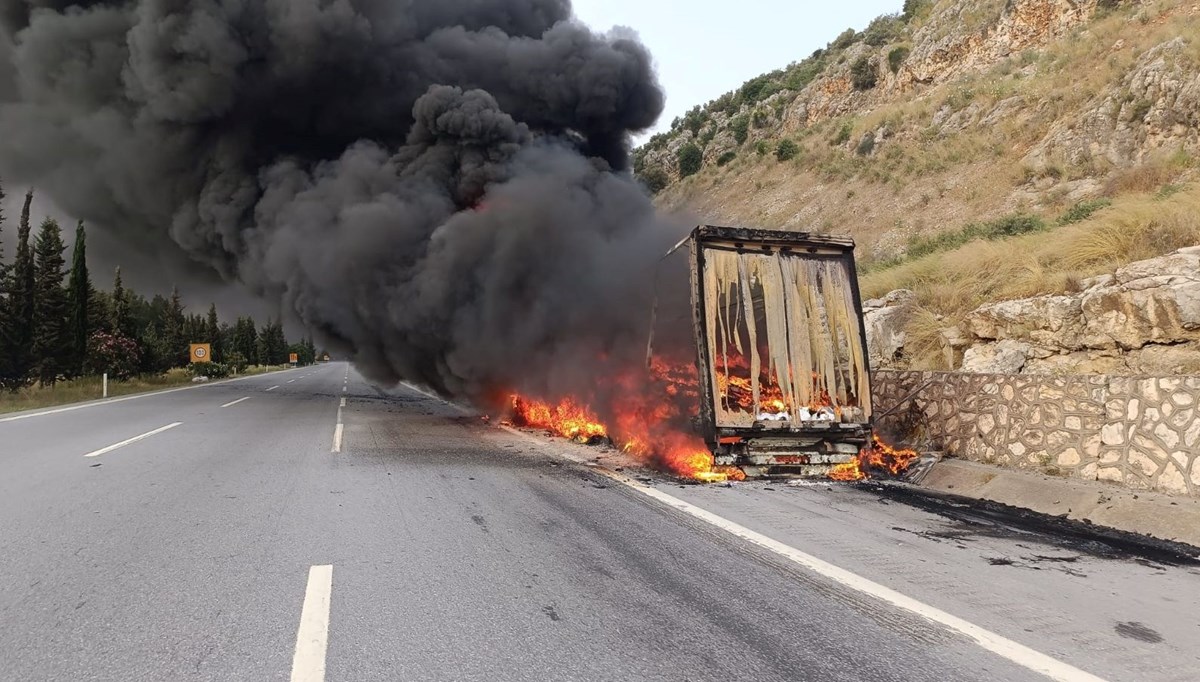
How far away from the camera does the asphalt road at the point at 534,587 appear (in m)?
2.65

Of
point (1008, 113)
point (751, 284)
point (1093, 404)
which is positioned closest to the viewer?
point (1093, 404)

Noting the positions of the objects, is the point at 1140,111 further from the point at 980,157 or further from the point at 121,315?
the point at 121,315

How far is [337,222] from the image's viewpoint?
15.3 m

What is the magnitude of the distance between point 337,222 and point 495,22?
8340mm

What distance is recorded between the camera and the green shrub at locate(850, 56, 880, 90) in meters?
35.6

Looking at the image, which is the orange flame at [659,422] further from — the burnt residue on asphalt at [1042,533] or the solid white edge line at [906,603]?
the burnt residue on asphalt at [1042,533]

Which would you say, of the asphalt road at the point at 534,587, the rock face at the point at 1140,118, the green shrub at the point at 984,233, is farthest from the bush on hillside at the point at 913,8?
the asphalt road at the point at 534,587

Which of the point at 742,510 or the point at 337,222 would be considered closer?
the point at 742,510

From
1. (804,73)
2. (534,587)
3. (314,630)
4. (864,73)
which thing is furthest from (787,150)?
(314,630)

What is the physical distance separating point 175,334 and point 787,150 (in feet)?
137

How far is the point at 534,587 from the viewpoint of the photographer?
3.50m

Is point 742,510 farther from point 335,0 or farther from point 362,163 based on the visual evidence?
point 335,0

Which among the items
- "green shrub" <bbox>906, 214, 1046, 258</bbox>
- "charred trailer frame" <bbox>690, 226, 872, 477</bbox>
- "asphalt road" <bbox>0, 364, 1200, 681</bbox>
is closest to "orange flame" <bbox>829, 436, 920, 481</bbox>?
"charred trailer frame" <bbox>690, 226, 872, 477</bbox>

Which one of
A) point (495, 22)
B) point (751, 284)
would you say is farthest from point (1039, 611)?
→ point (495, 22)
